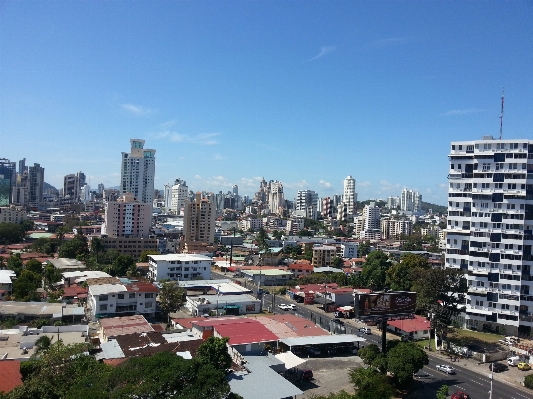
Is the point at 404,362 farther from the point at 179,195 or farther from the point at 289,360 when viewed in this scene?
the point at 179,195

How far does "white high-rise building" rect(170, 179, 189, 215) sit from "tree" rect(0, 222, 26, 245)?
203 ft

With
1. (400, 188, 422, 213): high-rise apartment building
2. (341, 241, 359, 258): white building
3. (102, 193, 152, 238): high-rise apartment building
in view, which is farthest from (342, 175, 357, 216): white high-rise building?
(102, 193, 152, 238): high-rise apartment building

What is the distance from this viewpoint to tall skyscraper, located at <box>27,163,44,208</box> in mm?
108031

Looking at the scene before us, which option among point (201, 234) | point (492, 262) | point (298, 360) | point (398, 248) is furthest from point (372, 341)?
point (398, 248)

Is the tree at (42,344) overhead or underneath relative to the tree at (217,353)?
underneath

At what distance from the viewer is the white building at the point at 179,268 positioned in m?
38.0

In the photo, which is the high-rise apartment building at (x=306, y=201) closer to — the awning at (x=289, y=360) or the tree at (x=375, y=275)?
the tree at (x=375, y=275)

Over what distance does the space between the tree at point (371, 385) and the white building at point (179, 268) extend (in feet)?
77.0

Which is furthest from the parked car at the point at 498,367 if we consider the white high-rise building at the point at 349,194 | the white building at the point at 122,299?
the white high-rise building at the point at 349,194

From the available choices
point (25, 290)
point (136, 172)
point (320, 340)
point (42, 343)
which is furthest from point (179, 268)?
point (136, 172)

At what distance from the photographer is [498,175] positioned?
87.0 ft

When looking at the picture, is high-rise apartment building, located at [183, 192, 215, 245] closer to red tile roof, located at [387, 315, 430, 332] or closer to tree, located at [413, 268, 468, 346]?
red tile roof, located at [387, 315, 430, 332]

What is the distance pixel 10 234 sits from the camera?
60.2 metres

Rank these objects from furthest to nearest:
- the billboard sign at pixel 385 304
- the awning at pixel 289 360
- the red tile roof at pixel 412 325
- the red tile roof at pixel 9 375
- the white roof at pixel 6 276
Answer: the white roof at pixel 6 276 → the red tile roof at pixel 412 325 → the awning at pixel 289 360 → the billboard sign at pixel 385 304 → the red tile roof at pixel 9 375
